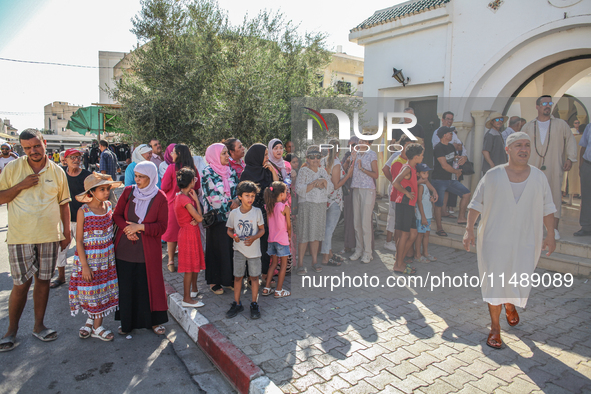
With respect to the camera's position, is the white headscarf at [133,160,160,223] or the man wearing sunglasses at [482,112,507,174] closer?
the white headscarf at [133,160,160,223]

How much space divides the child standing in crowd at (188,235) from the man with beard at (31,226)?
125 cm

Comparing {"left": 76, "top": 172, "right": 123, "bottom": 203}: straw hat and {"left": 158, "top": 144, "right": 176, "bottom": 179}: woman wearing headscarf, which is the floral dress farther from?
{"left": 158, "top": 144, "right": 176, "bottom": 179}: woman wearing headscarf

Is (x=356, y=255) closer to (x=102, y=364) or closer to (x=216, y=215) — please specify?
(x=216, y=215)

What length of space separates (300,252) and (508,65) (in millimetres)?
6179

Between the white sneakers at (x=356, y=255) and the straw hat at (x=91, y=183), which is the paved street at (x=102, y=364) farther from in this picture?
the white sneakers at (x=356, y=255)

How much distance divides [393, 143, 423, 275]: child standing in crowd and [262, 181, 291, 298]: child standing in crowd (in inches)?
72.6

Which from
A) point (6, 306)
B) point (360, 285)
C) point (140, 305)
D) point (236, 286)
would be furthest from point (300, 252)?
point (6, 306)

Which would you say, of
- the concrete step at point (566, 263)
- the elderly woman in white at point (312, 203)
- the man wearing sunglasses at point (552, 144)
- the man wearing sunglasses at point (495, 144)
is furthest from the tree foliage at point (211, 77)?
the concrete step at point (566, 263)

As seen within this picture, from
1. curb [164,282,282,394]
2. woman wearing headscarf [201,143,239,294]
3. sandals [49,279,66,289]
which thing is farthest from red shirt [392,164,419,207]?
sandals [49,279,66,289]

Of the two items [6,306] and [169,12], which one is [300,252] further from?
[169,12]

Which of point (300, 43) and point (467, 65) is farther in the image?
point (300, 43)

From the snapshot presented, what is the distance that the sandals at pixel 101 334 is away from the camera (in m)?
3.90

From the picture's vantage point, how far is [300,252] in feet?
18.7

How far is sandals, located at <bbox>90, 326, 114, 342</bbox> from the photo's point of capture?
12.8ft
